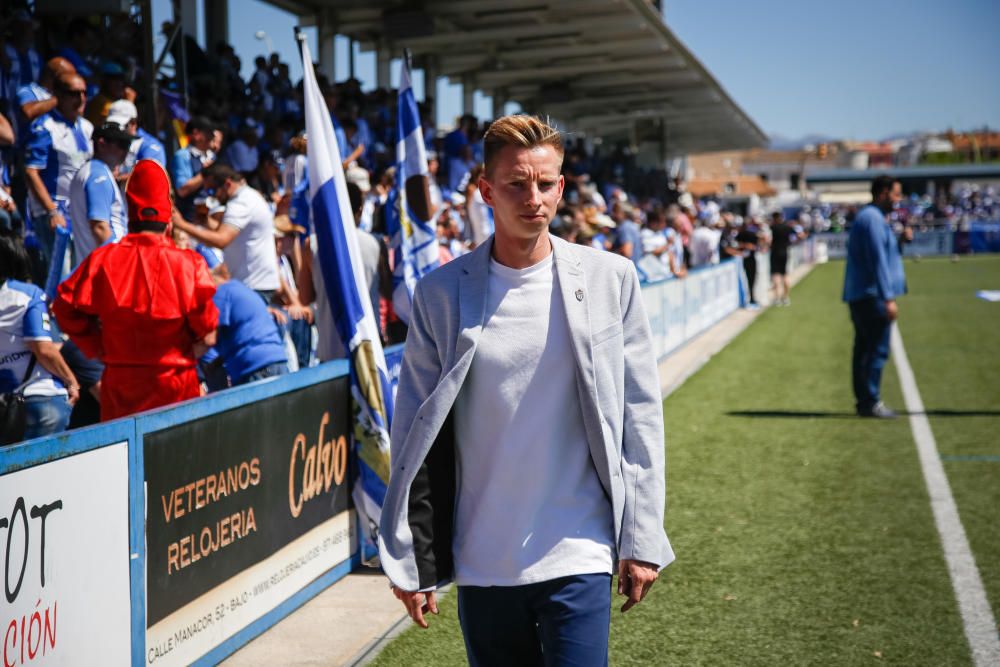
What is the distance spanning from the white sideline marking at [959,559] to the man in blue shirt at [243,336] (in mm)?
3618

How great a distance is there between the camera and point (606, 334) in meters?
2.89

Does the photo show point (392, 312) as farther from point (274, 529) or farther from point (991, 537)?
point (991, 537)

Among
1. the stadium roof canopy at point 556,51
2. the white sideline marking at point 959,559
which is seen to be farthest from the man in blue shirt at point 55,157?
the stadium roof canopy at point 556,51

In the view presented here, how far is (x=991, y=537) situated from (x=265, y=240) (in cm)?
490

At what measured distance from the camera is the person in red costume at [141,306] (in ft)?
16.4

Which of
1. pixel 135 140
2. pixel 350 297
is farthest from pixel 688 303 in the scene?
pixel 350 297

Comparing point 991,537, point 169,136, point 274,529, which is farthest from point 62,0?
point 991,537

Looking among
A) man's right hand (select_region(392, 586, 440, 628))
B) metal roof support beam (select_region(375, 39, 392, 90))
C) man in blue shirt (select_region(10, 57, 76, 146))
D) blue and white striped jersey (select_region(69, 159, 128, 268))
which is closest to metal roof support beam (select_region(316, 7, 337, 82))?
metal roof support beam (select_region(375, 39, 392, 90))

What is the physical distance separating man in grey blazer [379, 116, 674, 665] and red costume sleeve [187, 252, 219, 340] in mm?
2426

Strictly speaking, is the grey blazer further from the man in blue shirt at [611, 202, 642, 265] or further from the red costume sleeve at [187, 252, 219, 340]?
the man in blue shirt at [611, 202, 642, 265]

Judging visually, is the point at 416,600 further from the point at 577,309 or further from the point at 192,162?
the point at 192,162

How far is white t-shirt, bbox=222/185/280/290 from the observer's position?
7457 mm

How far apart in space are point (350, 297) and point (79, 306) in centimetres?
164

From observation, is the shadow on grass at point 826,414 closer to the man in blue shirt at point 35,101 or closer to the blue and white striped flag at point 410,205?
the blue and white striped flag at point 410,205
